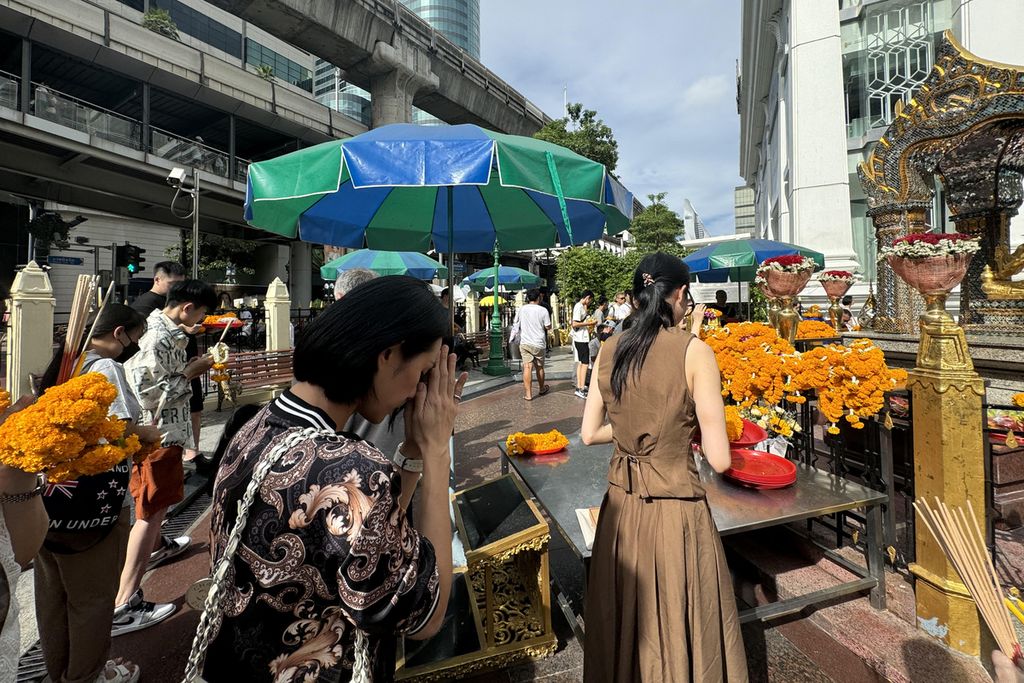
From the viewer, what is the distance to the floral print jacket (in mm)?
864

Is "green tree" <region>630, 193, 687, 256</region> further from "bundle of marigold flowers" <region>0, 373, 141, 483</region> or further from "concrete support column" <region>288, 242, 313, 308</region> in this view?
"bundle of marigold flowers" <region>0, 373, 141, 483</region>

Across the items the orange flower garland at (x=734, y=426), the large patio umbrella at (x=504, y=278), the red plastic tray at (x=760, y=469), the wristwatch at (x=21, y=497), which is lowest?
the red plastic tray at (x=760, y=469)

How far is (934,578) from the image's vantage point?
7.32 ft

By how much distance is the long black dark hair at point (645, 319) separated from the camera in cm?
181

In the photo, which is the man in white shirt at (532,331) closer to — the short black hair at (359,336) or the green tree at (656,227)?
the short black hair at (359,336)

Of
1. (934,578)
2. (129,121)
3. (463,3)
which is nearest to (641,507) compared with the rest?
(934,578)

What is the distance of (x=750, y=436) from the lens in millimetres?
2799

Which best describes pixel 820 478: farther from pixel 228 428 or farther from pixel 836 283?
pixel 836 283

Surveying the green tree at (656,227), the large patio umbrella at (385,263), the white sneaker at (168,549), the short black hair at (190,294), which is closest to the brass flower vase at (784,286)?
the short black hair at (190,294)

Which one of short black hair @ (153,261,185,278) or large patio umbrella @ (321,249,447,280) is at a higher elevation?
large patio umbrella @ (321,249,447,280)

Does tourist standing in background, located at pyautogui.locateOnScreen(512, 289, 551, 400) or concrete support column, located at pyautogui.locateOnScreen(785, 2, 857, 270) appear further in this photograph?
concrete support column, located at pyautogui.locateOnScreen(785, 2, 857, 270)

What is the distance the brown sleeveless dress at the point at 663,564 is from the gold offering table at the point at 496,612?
47 cm

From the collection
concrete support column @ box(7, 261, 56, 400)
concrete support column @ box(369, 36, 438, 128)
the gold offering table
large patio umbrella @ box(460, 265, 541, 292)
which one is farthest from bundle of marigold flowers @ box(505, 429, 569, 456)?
concrete support column @ box(369, 36, 438, 128)

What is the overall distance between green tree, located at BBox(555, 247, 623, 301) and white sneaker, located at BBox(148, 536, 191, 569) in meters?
25.0
